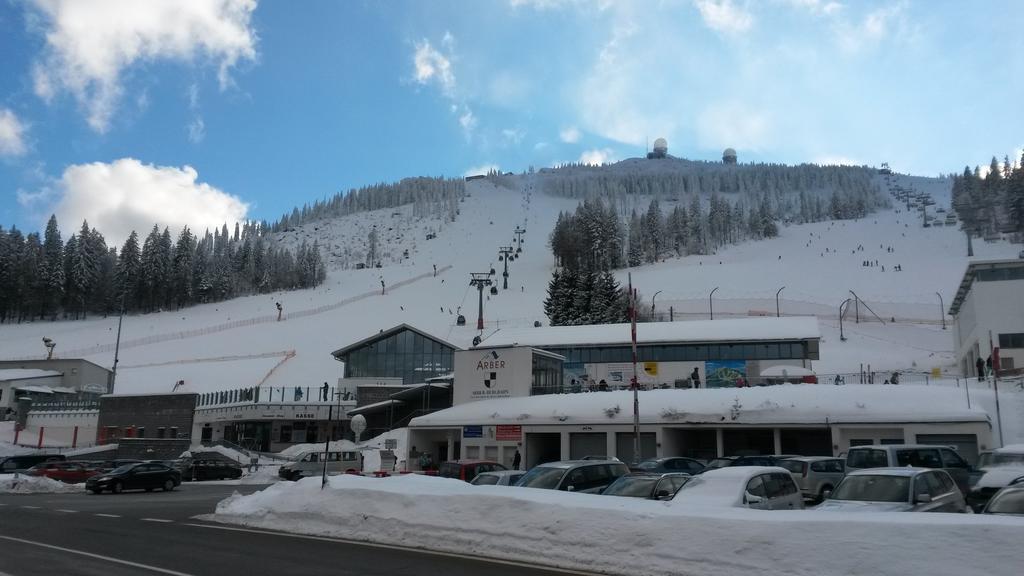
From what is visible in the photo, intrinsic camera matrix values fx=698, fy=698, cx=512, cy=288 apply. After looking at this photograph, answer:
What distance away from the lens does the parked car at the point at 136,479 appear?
27.5 metres

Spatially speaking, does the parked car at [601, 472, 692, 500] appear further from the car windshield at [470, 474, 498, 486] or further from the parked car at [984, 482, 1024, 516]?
the parked car at [984, 482, 1024, 516]

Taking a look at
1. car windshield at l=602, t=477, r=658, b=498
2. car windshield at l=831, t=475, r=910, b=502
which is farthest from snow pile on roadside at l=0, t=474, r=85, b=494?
car windshield at l=831, t=475, r=910, b=502

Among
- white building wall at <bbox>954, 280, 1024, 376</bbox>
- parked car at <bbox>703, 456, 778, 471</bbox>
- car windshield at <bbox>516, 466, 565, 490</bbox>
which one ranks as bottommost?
car windshield at <bbox>516, 466, 565, 490</bbox>

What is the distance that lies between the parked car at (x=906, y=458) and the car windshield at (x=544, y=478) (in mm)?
8396

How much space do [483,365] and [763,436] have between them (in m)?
15.8

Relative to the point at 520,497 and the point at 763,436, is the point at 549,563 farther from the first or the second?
the point at 763,436

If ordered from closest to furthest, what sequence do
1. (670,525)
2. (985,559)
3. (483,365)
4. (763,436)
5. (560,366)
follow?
(985,559), (670,525), (763,436), (483,365), (560,366)

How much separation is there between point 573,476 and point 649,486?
2239 millimetres

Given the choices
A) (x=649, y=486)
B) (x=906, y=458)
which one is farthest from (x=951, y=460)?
(x=649, y=486)

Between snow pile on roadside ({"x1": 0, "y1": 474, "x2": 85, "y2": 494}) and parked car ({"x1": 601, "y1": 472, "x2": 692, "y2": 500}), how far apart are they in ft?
80.8

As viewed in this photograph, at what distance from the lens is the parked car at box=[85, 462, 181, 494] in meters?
27.5

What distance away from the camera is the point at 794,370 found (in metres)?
38.2

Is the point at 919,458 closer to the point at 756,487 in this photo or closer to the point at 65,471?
the point at 756,487

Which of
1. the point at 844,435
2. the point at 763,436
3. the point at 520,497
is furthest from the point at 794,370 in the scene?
the point at 520,497
